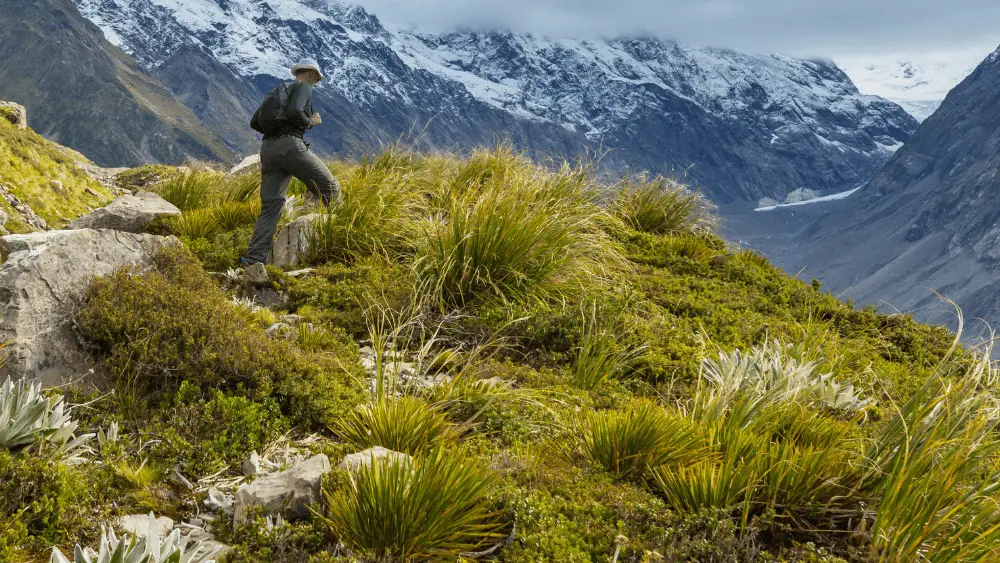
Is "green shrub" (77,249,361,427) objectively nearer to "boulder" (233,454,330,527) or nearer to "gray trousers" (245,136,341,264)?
"boulder" (233,454,330,527)

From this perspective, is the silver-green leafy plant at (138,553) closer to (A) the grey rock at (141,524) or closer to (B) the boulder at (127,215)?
(A) the grey rock at (141,524)

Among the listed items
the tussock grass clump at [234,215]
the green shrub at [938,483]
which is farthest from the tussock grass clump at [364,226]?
the green shrub at [938,483]

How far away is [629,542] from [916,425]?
1467 millimetres

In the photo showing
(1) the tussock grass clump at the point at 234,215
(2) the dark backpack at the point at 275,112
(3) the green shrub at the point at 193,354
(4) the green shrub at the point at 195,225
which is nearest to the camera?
(3) the green shrub at the point at 193,354

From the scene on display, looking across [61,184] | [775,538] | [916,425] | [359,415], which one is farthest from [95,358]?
[61,184]

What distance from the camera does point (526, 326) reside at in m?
5.75

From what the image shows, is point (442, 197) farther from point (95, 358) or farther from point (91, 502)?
point (91, 502)

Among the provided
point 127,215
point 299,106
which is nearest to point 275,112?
point 299,106

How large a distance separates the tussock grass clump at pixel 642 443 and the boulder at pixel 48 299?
316 cm

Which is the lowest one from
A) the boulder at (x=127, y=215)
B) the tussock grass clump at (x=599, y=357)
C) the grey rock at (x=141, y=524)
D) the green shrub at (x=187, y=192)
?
the green shrub at (x=187, y=192)

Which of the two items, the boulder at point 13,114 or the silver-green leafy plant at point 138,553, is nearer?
the silver-green leafy plant at point 138,553

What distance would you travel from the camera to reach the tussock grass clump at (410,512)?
2.87m

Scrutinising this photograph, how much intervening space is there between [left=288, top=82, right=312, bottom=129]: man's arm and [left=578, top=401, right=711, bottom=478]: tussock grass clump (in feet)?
17.8

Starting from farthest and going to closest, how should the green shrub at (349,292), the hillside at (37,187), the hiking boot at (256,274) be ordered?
the hillside at (37,187) < the hiking boot at (256,274) < the green shrub at (349,292)
